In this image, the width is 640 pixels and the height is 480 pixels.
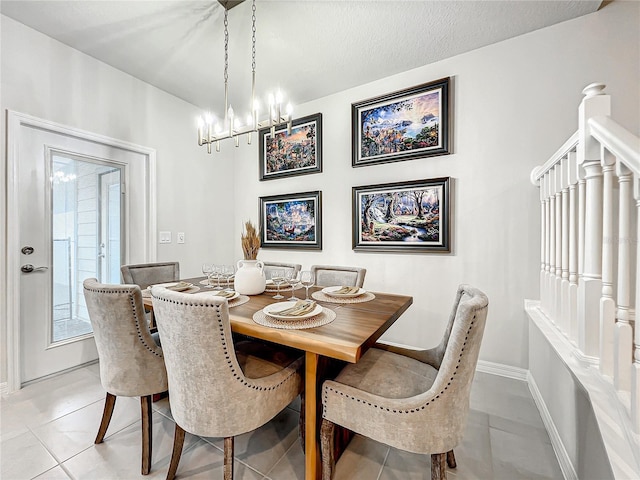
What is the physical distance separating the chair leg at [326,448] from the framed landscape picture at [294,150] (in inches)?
98.4

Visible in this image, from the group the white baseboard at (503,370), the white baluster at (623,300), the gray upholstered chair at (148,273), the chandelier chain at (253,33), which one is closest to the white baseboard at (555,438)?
the white baseboard at (503,370)

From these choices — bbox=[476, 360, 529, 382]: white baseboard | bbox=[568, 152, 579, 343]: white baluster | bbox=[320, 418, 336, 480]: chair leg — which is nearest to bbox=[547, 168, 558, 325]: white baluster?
bbox=[568, 152, 579, 343]: white baluster

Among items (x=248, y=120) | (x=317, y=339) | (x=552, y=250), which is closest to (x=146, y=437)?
(x=317, y=339)

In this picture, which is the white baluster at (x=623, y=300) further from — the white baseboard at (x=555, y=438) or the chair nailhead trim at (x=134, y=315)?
the chair nailhead trim at (x=134, y=315)

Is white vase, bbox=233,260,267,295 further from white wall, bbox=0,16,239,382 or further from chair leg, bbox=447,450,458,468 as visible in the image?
white wall, bbox=0,16,239,382

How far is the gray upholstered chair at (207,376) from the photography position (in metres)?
1.00

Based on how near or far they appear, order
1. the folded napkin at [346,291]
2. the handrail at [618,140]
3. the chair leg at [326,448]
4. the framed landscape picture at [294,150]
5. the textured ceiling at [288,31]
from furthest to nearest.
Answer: the framed landscape picture at [294,150] → the textured ceiling at [288,31] → the folded napkin at [346,291] → the chair leg at [326,448] → the handrail at [618,140]

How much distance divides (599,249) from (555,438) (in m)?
1.13

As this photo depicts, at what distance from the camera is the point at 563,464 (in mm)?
1341

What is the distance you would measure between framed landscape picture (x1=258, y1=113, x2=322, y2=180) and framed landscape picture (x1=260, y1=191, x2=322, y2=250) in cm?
30

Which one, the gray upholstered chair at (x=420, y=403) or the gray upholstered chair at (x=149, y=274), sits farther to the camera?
the gray upholstered chair at (x=149, y=274)

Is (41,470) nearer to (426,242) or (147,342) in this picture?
(147,342)

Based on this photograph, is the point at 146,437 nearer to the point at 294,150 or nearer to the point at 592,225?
the point at 592,225

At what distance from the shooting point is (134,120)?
2775mm
